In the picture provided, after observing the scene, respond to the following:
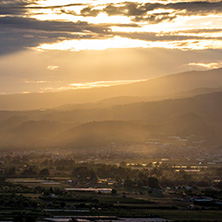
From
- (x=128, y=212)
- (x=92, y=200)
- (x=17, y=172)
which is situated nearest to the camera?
(x=128, y=212)

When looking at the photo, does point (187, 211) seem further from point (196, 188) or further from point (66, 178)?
point (66, 178)

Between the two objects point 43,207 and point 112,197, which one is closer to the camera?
point 43,207

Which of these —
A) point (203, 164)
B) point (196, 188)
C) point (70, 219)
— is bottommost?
point (70, 219)

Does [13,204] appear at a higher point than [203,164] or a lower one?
lower

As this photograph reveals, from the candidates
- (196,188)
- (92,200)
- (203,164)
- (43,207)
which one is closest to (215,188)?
(196,188)

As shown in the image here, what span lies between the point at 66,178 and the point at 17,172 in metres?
18.4

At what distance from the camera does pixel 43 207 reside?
92750mm

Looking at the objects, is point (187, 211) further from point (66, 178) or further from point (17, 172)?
point (17, 172)

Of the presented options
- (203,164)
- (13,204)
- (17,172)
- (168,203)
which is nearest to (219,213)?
(168,203)

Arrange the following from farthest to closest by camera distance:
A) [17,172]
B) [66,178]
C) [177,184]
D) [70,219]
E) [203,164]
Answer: [203,164]
[17,172]
[66,178]
[177,184]
[70,219]

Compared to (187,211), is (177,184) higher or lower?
higher

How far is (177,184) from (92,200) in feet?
125

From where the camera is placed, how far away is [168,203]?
342 ft

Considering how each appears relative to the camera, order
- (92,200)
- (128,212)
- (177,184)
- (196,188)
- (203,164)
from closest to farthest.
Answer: (128,212) → (92,200) → (196,188) → (177,184) → (203,164)
